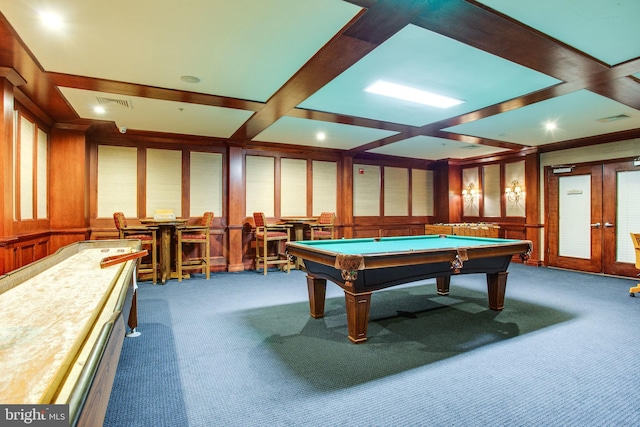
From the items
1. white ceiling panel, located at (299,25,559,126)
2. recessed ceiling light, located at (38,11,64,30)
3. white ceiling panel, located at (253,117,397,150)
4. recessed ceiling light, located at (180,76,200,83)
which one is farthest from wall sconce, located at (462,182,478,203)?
recessed ceiling light, located at (38,11,64,30)

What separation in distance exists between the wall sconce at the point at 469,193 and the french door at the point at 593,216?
196 cm

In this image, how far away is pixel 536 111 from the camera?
5000 millimetres

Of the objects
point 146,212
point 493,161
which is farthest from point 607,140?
point 146,212

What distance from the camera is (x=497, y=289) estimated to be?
13.5 feet

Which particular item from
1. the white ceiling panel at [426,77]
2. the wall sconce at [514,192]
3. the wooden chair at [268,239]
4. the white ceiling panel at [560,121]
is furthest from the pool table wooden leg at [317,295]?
the wall sconce at [514,192]

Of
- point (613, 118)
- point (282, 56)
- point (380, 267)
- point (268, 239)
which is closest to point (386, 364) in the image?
point (380, 267)

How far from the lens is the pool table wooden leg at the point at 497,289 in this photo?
4.09 m

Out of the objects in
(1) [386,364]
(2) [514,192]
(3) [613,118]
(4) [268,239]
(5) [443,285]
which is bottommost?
(1) [386,364]

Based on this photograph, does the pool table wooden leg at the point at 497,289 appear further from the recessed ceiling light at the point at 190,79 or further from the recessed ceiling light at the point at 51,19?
the recessed ceiling light at the point at 51,19

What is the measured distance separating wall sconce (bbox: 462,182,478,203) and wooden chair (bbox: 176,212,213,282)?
7.02 metres

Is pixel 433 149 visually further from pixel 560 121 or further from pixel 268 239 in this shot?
pixel 268 239

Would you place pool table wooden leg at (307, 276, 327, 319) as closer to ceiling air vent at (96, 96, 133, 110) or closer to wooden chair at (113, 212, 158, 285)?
wooden chair at (113, 212, 158, 285)

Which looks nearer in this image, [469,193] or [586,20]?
[586,20]

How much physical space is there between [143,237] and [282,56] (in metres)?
4.10
